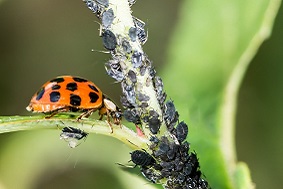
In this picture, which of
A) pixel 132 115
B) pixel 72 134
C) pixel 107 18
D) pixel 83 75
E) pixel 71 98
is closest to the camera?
pixel 107 18

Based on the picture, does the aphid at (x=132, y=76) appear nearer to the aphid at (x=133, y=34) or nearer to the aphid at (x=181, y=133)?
the aphid at (x=133, y=34)

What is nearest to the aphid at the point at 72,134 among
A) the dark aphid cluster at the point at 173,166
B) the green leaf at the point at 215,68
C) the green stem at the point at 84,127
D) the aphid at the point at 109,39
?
the green stem at the point at 84,127

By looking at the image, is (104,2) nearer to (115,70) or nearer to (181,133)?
(115,70)

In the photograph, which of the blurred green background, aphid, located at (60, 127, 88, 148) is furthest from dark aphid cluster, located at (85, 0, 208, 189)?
the blurred green background

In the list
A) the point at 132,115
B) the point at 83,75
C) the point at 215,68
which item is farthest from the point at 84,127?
the point at 83,75

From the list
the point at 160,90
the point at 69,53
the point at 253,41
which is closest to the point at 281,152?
the point at 253,41

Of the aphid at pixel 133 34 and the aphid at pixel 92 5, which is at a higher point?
the aphid at pixel 92 5
